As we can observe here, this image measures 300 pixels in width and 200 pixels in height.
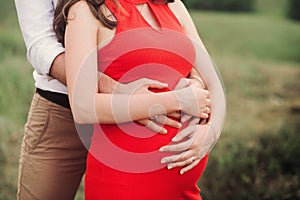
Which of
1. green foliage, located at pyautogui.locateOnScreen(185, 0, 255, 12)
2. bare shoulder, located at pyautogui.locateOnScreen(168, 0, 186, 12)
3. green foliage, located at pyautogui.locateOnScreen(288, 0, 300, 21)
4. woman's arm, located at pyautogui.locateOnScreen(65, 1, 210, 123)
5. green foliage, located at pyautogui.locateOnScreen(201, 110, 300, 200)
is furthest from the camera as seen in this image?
green foliage, located at pyautogui.locateOnScreen(185, 0, 255, 12)

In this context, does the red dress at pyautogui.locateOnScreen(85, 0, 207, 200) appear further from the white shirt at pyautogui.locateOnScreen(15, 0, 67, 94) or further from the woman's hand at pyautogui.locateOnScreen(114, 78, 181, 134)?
the white shirt at pyautogui.locateOnScreen(15, 0, 67, 94)

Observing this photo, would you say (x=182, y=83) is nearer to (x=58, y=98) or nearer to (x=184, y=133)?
(x=184, y=133)

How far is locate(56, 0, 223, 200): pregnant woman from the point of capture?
1745mm

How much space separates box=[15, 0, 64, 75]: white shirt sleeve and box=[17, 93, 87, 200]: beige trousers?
0.98ft

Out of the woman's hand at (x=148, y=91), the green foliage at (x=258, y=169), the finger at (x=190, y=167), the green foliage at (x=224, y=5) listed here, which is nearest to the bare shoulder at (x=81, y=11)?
the woman's hand at (x=148, y=91)

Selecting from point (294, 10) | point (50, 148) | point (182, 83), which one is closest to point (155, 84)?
point (182, 83)

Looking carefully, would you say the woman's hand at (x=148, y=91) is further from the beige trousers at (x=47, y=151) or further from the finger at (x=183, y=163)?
the beige trousers at (x=47, y=151)

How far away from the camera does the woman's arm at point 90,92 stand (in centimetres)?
173

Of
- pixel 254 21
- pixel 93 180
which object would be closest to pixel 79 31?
pixel 93 180

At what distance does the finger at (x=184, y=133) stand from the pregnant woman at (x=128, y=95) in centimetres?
2

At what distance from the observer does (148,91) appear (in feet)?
5.91

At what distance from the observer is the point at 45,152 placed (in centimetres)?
231

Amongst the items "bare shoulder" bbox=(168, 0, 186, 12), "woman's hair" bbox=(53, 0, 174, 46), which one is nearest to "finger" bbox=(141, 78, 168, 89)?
"woman's hair" bbox=(53, 0, 174, 46)

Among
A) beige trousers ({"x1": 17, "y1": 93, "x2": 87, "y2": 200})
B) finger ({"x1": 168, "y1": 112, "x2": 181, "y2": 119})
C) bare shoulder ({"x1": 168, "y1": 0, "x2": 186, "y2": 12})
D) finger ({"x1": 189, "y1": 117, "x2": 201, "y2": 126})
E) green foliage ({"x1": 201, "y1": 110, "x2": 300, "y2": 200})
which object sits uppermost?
bare shoulder ({"x1": 168, "y1": 0, "x2": 186, "y2": 12})
